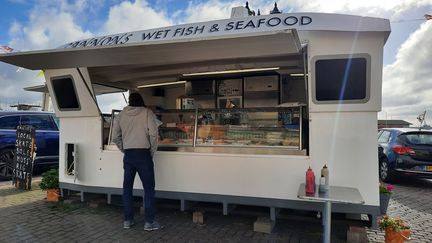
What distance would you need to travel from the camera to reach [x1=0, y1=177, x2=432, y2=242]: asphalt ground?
4.10m

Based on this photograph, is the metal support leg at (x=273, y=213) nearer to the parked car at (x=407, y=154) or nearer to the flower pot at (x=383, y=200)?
the flower pot at (x=383, y=200)

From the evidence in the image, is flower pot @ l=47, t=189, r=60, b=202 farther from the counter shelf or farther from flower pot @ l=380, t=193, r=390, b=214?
flower pot @ l=380, t=193, r=390, b=214

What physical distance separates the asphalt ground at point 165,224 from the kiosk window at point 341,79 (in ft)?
5.19

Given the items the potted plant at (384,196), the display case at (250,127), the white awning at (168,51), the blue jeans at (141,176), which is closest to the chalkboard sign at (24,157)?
the white awning at (168,51)

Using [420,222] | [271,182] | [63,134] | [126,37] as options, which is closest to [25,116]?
[63,134]

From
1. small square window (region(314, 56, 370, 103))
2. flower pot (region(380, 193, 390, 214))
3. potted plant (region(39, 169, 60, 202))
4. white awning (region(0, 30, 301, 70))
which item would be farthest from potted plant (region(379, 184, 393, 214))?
potted plant (region(39, 169, 60, 202))

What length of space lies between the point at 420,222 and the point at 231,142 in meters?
2.98

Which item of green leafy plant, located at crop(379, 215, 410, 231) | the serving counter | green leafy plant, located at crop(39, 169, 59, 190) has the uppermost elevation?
the serving counter

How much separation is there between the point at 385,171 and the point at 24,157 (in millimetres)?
8061

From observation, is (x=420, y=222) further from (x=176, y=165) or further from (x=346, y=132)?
(x=176, y=165)

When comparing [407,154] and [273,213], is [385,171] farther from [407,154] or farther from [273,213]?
[273,213]

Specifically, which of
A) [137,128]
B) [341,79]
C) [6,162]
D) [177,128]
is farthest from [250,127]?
[6,162]

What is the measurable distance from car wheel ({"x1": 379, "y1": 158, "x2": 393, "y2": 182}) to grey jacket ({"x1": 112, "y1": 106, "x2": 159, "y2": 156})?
5968 mm

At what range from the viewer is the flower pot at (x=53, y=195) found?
5801 mm
